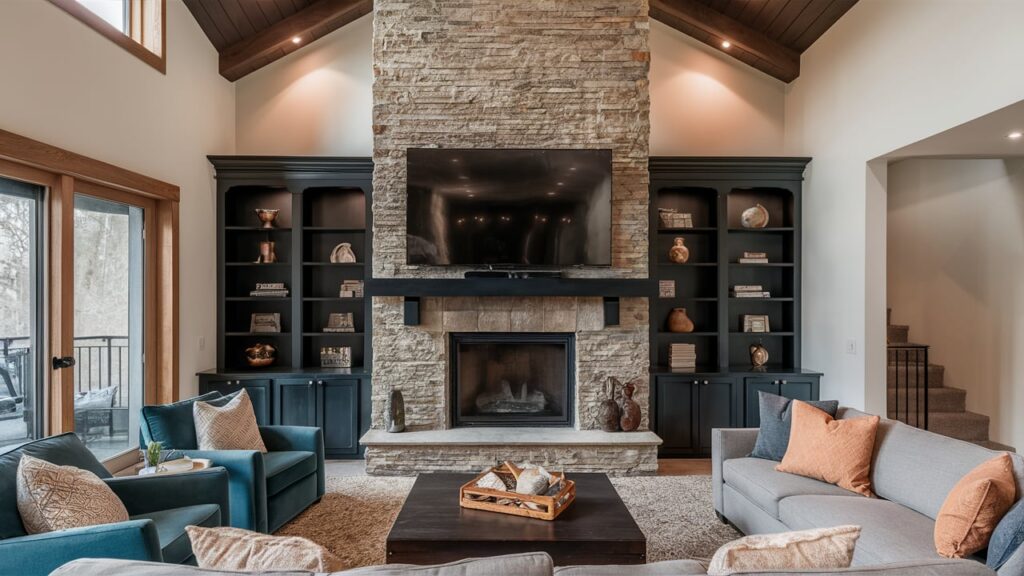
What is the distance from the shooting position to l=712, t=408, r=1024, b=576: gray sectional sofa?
221 cm

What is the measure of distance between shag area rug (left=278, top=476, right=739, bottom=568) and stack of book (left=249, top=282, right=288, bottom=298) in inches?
73.3

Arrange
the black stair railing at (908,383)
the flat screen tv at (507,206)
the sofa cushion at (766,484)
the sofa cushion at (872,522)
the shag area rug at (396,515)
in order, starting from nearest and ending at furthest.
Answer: the sofa cushion at (872,522)
the sofa cushion at (766,484)
the shag area rug at (396,515)
the flat screen tv at (507,206)
the black stair railing at (908,383)

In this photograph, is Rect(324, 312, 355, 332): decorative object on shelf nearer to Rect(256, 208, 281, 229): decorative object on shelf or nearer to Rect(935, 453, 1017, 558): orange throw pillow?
Rect(256, 208, 281, 229): decorative object on shelf

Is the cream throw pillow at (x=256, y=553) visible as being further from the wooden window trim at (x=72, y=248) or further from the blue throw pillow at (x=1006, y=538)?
the wooden window trim at (x=72, y=248)

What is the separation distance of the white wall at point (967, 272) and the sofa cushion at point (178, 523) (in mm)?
5892

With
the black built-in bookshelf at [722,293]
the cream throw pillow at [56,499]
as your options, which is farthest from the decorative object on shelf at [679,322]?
the cream throw pillow at [56,499]

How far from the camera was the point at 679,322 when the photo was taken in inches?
208

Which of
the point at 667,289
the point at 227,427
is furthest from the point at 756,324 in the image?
the point at 227,427

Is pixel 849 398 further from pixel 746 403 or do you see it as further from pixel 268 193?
pixel 268 193

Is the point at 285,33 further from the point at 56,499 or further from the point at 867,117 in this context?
the point at 867,117

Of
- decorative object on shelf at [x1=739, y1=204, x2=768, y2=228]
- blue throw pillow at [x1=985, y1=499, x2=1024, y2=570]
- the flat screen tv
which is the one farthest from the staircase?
blue throw pillow at [x1=985, y1=499, x2=1024, y2=570]

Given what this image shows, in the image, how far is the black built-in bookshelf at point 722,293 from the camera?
16.1ft

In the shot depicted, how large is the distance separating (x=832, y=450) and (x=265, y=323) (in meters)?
4.68

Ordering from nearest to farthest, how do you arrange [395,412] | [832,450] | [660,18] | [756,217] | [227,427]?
[832,450] → [227,427] → [395,412] → [756,217] → [660,18]
